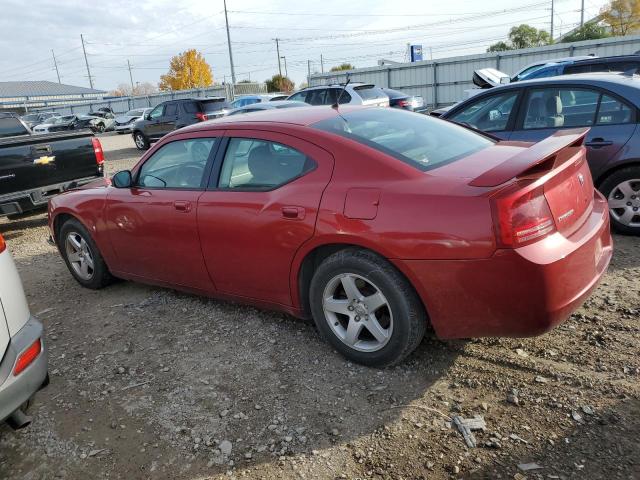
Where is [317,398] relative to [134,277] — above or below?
below

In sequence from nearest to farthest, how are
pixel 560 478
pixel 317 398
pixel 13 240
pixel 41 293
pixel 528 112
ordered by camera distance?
pixel 560 478
pixel 317 398
pixel 41 293
pixel 528 112
pixel 13 240

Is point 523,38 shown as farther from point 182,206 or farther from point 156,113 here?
point 182,206

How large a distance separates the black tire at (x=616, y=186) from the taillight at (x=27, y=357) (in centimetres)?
496

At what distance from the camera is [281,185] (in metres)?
3.30

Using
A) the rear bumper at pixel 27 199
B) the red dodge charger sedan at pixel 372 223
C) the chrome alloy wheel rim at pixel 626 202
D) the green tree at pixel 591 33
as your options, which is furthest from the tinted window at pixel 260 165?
the green tree at pixel 591 33

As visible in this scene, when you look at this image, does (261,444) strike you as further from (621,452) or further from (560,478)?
(621,452)

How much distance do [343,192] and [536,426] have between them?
1.58 meters

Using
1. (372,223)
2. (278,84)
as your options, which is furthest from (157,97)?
(372,223)

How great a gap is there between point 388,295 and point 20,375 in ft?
6.22

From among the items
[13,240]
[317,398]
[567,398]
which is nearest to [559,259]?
[567,398]

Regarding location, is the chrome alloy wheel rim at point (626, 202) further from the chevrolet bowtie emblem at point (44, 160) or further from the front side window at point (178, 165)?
the chevrolet bowtie emblem at point (44, 160)

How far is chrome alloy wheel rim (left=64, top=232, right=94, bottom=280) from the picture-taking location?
16.1 feet

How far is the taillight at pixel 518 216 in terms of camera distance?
248cm

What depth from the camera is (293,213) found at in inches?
125
